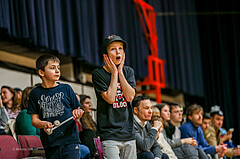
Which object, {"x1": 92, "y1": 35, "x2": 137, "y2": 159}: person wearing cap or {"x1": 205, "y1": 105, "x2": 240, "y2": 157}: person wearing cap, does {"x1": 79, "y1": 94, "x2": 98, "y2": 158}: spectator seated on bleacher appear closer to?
{"x1": 92, "y1": 35, "x2": 137, "y2": 159}: person wearing cap

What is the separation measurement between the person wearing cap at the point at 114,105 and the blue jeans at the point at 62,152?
197 millimetres

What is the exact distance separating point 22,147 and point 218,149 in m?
2.55

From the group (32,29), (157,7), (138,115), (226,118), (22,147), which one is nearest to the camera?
(22,147)

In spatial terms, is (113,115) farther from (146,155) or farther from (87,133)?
(87,133)

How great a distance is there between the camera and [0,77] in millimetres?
4996

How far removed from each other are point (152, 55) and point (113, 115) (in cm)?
584

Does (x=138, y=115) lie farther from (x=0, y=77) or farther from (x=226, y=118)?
(x=226, y=118)

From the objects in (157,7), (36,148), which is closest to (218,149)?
(36,148)

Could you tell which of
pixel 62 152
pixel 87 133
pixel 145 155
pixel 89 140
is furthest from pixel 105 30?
pixel 62 152

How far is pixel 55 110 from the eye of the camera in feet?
7.47

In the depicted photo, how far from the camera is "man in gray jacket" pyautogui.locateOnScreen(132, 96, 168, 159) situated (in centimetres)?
307

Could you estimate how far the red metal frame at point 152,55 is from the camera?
24.9ft

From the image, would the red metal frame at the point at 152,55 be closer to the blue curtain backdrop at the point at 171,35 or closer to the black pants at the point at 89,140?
the blue curtain backdrop at the point at 171,35

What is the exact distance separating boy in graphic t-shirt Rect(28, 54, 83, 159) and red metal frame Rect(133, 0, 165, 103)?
17.2ft
